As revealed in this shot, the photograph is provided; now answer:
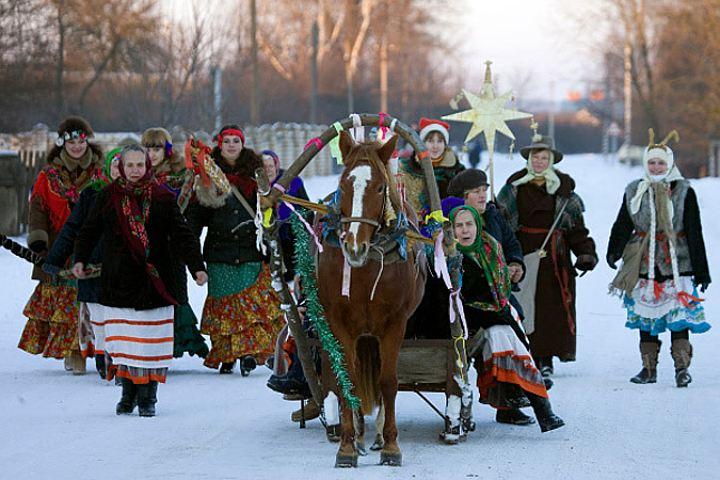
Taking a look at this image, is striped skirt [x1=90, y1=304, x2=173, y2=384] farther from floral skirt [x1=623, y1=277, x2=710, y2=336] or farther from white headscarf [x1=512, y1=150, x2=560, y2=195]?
floral skirt [x1=623, y1=277, x2=710, y2=336]

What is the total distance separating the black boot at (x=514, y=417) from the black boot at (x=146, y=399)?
2316 mm

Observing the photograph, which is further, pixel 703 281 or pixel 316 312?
pixel 703 281

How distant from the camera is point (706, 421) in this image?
959 cm

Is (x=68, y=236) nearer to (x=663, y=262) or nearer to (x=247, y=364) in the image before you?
(x=247, y=364)

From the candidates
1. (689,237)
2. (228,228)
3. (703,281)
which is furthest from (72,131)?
(703,281)

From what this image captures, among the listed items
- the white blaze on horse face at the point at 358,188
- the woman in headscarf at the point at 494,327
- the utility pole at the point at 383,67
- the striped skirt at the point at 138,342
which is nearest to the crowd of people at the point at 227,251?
the striped skirt at the point at 138,342

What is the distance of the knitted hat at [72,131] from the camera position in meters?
12.1

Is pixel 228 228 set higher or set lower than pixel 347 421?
higher

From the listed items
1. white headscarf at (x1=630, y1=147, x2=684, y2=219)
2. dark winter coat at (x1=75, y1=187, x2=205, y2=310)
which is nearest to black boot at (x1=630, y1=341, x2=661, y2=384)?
white headscarf at (x1=630, y1=147, x2=684, y2=219)

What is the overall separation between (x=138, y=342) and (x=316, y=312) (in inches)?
73.9

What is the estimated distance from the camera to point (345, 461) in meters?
7.75

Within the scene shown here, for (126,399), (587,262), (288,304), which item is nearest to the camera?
(288,304)

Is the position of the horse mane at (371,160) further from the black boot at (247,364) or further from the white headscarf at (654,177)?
the black boot at (247,364)

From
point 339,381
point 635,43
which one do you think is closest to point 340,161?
point 339,381
